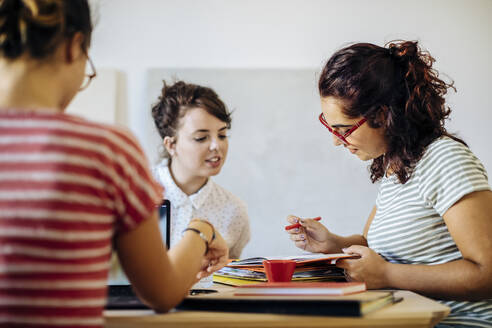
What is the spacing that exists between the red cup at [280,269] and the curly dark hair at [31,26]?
2.16ft

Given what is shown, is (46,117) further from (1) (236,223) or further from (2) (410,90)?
(1) (236,223)

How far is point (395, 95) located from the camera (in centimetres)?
130

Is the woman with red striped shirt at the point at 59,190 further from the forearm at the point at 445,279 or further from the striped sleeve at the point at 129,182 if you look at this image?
the forearm at the point at 445,279

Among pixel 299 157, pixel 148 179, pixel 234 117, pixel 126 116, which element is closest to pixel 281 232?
pixel 299 157

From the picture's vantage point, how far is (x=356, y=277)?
1125 mm

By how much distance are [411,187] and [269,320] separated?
25.7 inches

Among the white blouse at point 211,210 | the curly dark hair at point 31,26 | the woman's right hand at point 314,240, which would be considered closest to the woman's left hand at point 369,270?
the woman's right hand at point 314,240

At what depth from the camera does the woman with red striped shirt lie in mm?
575

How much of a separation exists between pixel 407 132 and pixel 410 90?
4.6 inches

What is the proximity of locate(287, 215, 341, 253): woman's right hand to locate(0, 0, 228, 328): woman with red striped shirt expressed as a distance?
0.81 m

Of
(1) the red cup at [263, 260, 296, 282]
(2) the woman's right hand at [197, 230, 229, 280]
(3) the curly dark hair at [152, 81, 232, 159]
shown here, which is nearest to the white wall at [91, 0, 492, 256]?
(3) the curly dark hair at [152, 81, 232, 159]

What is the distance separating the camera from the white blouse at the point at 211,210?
80.2 inches

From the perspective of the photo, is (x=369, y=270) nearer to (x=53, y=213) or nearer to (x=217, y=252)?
(x=217, y=252)

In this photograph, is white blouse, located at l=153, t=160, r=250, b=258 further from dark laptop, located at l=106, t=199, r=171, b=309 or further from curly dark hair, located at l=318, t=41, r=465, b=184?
curly dark hair, located at l=318, t=41, r=465, b=184
